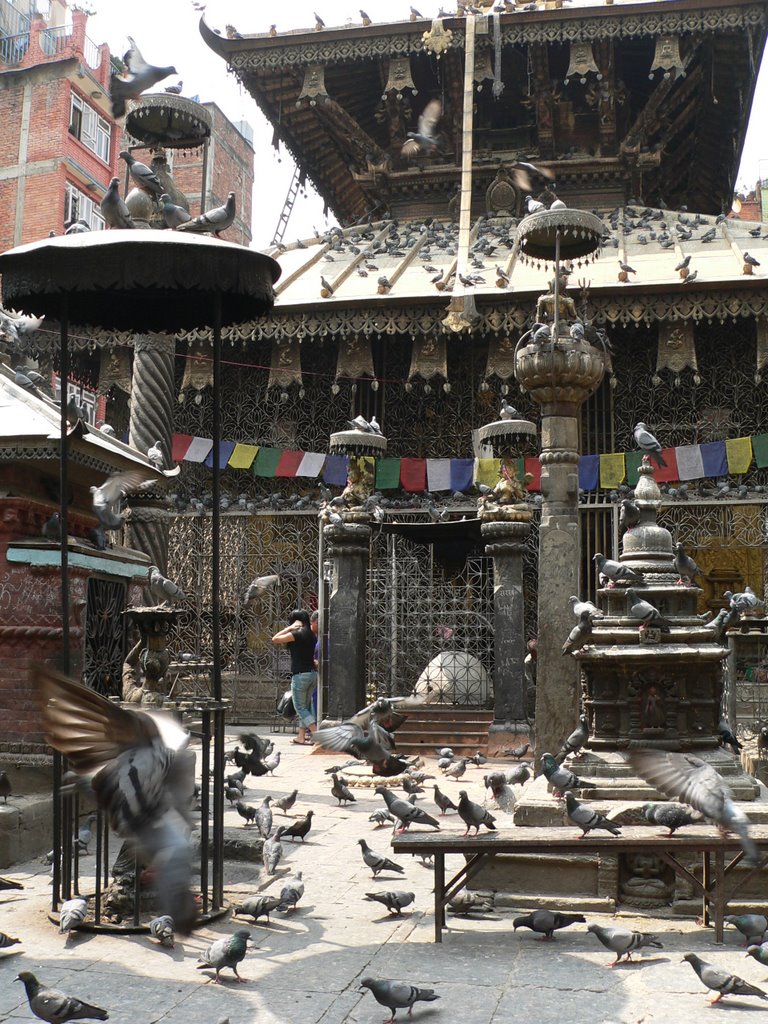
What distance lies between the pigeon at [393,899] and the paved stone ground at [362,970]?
0.10m

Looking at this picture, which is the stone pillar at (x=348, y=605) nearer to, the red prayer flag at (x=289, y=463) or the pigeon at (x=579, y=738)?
the red prayer flag at (x=289, y=463)

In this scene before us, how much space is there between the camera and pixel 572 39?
730 inches

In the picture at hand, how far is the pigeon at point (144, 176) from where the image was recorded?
403 inches

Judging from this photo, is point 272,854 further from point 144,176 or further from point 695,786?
point 144,176

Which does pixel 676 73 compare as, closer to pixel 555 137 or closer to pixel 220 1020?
pixel 555 137

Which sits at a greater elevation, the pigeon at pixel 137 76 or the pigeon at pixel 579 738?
the pigeon at pixel 137 76

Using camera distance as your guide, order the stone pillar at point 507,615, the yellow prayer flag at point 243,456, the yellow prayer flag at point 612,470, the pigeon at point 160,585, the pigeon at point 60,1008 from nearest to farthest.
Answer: the pigeon at point 60,1008 → the pigeon at point 160,585 → the stone pillar at point 507,615 → the yellow prayer flag at point 612,470 → the yellow prayer flag at point 243,456

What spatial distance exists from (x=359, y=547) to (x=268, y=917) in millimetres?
7942

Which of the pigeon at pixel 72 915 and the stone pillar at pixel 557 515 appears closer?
the pigeon at pixel 72 915

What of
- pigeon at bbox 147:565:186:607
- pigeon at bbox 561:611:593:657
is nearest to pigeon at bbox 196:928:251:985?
pigeon at bbox 561:611:593:657

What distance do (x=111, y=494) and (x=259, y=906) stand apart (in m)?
4.00

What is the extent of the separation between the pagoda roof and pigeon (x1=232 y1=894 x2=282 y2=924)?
16.2 meters

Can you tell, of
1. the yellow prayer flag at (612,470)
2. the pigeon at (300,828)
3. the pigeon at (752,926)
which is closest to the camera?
the pigeon at (752,926)

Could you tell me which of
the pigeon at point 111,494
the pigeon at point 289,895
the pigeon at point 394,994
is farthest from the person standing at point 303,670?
the pigeon at point 394,994
